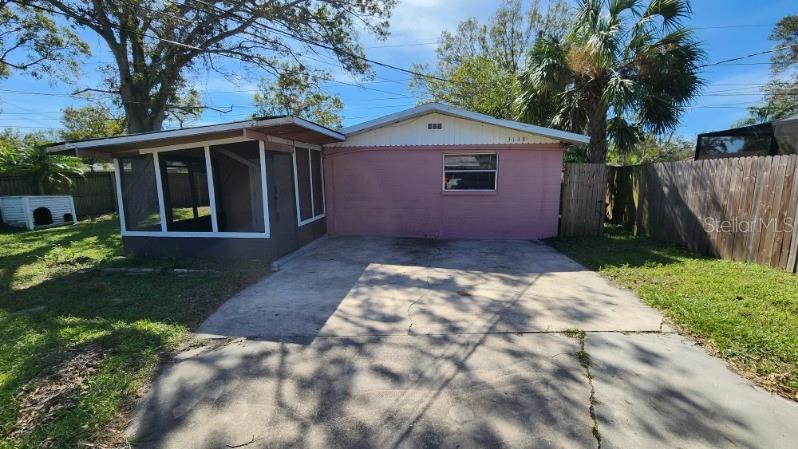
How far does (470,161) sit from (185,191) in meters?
7.42

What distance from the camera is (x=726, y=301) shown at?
156 inches

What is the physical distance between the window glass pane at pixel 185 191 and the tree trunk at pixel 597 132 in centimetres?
920

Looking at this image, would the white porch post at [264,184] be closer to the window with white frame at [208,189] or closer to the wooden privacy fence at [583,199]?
the window with white frame at [208,189]

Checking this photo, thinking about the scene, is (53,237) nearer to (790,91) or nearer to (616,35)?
(616,35)

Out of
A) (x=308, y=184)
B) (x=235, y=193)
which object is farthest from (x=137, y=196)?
(x=308, y=184)

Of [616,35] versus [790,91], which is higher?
[790,91]

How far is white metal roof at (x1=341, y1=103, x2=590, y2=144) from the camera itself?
7.52 metres

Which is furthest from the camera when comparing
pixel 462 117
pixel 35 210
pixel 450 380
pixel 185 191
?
pixel 35 210

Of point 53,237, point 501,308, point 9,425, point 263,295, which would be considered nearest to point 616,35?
point 501,308

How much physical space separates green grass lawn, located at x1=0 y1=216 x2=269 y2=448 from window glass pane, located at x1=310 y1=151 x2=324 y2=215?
270cm

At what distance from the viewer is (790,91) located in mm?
18969

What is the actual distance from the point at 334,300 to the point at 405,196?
461cm

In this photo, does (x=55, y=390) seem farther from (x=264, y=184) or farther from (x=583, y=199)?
(x=583, y=199)

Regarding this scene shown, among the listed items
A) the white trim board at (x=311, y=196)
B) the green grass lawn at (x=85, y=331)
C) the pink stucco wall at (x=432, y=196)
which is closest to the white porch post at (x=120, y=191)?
the green grass lawn at (x=85, y=331)
